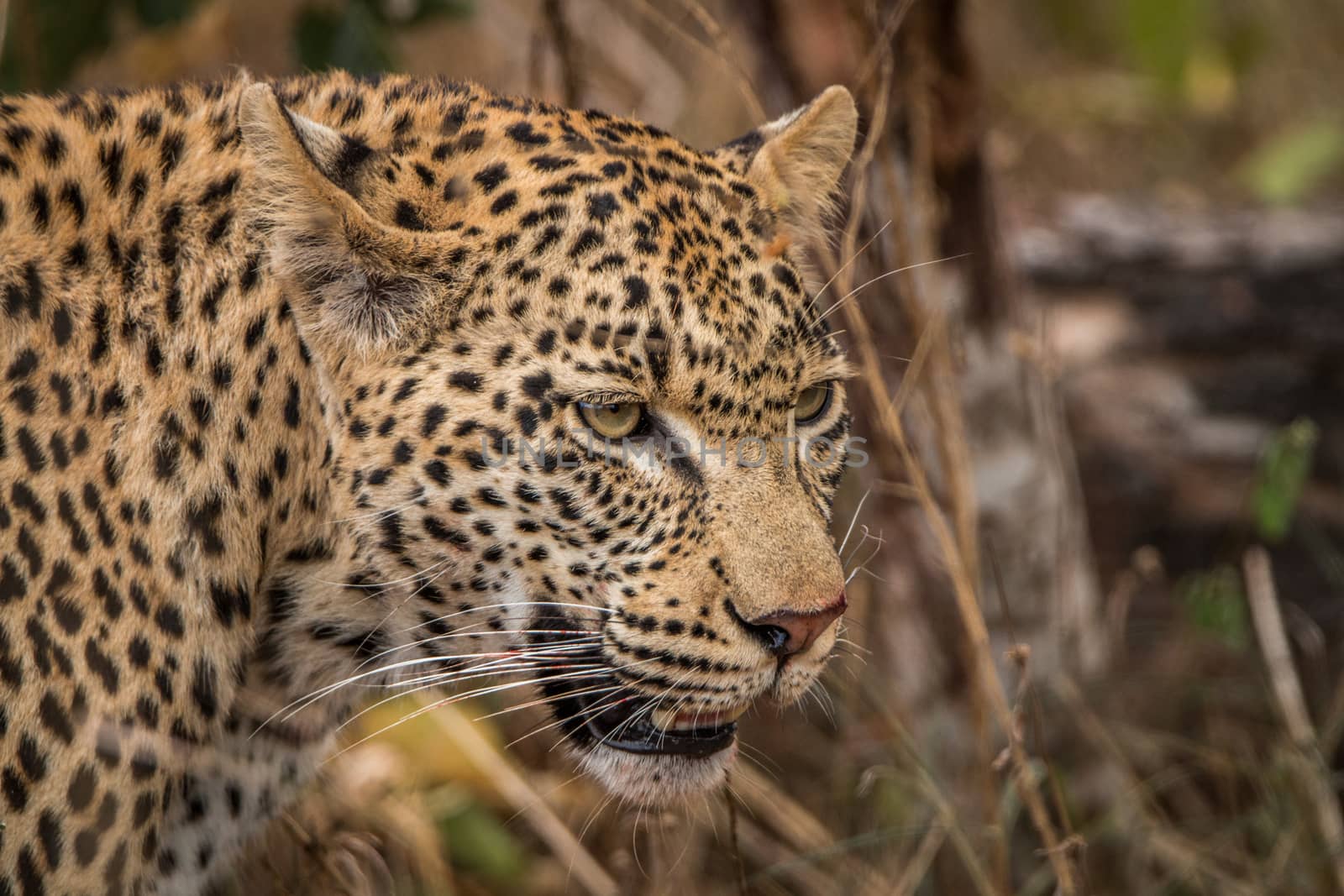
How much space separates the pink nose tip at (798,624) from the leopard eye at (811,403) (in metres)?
0.65

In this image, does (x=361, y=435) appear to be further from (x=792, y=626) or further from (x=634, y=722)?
(x=792, y=626)

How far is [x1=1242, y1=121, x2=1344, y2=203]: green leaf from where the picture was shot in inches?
417

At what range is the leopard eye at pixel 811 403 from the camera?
159 inches

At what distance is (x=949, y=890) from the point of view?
6363mm

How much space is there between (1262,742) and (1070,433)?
2139mm

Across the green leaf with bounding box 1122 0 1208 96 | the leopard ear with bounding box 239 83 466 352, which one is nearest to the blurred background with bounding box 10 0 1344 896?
the leopard ear with bounding box 239 83 466 352

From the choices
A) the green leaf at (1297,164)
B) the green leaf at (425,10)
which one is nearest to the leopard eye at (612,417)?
the green leaf at (425,10)

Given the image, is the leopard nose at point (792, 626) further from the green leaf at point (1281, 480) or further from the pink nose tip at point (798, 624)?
the green leaf at point (1281, 480)

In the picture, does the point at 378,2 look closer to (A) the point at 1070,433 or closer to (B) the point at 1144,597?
(A) the point at 1070,433

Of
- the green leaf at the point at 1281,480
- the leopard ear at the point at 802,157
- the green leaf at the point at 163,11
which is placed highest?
the green leaf at the point at 163,11

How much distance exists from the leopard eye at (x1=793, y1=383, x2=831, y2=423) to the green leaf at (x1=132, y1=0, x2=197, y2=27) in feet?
11.0

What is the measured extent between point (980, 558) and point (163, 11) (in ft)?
14.1

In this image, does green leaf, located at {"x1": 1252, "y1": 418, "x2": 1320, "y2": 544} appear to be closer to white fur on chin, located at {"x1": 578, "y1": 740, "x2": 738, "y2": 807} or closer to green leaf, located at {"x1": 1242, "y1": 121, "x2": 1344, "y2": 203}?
white fur on chin, located at {"x1": 578, "y1": 740, "x2": 738, "y2": 807}

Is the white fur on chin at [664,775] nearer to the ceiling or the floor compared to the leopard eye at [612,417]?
nearer to the floor
